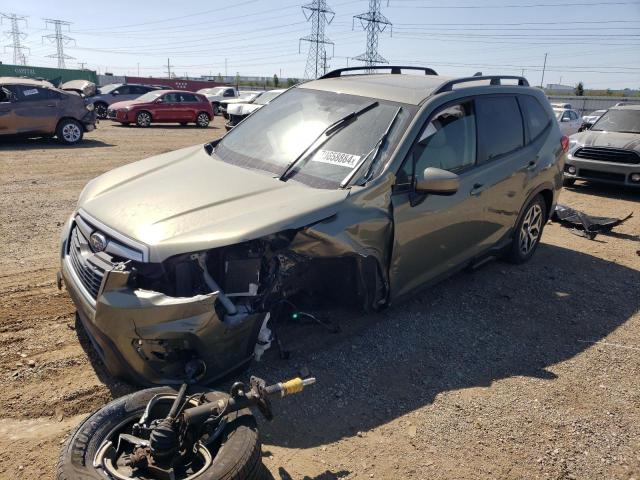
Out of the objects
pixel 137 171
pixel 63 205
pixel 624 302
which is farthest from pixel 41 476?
pixel 63 205

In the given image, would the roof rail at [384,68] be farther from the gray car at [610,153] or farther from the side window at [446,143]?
the gray car at [610,153]

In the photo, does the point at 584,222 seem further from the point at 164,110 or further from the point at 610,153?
the point at 164,110

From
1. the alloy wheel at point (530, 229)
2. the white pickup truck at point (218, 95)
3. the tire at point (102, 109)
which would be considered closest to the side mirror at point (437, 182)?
the alloy wheel at point (530, 229)

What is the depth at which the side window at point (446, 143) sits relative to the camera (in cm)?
377

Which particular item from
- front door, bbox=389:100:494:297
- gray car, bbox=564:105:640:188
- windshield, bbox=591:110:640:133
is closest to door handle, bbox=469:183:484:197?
front door, bbox=389:100:494:297

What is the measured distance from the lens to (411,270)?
Answer: 3912 millimetres

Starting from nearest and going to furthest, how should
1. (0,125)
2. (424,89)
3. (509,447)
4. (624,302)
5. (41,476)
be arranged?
(41,476) → (509,447) → (424,89) → (624,302) → (0,125)

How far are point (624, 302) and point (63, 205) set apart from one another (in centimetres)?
703

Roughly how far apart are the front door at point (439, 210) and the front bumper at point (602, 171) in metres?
6.07

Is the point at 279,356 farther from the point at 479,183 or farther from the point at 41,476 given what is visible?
the point at 479,183

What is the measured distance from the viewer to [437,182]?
140 inches

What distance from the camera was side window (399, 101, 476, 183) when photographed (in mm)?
3766

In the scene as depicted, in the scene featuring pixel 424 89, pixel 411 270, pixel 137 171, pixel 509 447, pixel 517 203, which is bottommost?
pixel 509 447

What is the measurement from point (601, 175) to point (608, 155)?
38 cm
